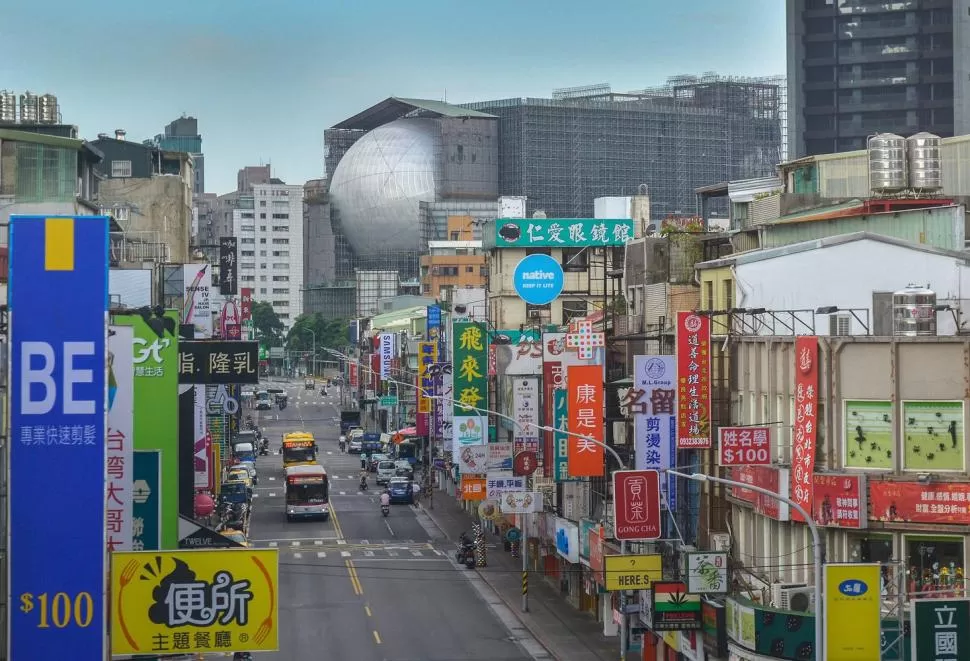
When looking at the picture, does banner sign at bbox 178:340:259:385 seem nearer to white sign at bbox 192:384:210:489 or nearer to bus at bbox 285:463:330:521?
white sign at bbox 192:384:210:489

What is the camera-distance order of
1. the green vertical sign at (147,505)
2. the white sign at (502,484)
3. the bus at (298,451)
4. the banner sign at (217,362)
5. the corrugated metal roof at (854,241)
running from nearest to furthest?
the green vertical sign at (147,505) → the banner sign at (217,362) → the corrugated metal roof at (854,241) → the white sign at (502,484) → the bus at (298,451)

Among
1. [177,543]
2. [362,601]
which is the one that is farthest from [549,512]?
[177,543]

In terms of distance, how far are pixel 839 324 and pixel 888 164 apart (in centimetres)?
1000

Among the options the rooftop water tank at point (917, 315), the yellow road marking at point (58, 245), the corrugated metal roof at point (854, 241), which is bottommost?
the rooftop water tank at point (917, 315)

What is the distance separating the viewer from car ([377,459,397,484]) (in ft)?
395

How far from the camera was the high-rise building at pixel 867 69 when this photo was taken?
150 meters

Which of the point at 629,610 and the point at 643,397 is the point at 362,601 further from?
the point at 643,397

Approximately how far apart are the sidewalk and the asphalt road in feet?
3.81

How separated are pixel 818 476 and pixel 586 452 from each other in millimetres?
17023

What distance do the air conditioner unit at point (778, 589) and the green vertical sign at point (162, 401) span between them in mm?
14919

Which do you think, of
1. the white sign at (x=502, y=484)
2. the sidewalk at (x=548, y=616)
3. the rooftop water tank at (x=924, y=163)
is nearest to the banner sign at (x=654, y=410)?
the sidewalk at (x=548, y=616)

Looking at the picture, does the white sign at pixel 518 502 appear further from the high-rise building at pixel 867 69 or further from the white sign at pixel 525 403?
the high-rise building at pixel 867 69

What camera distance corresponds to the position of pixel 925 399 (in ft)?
131

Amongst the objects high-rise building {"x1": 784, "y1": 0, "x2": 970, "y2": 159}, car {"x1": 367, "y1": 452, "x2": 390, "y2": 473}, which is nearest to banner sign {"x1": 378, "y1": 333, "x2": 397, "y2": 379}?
car {"x1": 367, "y1": 452, "x2": 390, "y2": 473}
